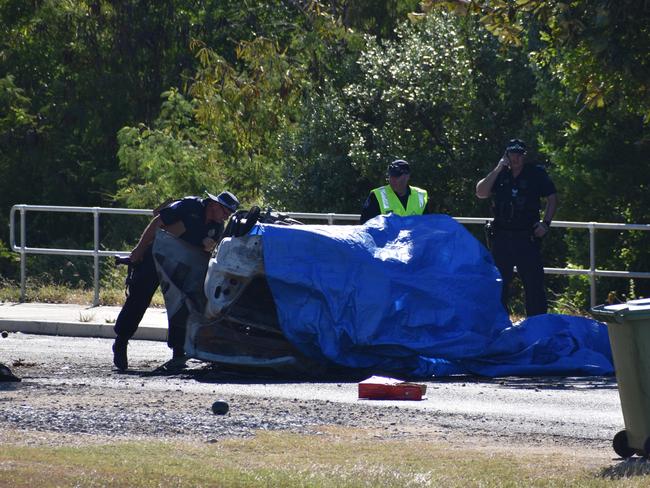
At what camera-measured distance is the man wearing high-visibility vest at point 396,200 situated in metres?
13.5

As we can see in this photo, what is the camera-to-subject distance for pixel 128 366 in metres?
12.9

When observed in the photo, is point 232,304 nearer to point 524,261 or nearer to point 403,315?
point 403,315

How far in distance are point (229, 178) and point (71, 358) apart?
1180 centimetres

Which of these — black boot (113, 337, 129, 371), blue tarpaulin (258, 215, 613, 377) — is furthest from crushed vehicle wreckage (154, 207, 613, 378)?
black boot (113, 337, 129, 371)

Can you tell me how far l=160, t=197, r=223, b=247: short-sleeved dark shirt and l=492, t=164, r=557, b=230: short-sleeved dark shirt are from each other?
8.68 feet

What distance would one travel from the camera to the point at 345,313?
40.2 feet

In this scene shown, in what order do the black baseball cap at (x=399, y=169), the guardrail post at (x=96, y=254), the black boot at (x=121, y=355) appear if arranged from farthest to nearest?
the guardrail post at (x=96, y=254) → the black baseball cap at (x=399, y=169) → the black boot at (x=121, y=355)

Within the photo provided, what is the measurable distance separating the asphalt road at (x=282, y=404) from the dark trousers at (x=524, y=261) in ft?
5.66

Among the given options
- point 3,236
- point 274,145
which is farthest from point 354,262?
point 3,236

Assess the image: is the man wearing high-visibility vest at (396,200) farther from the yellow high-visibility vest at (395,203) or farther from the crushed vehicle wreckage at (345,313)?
the crushed vehicle wreckage at (345,313)

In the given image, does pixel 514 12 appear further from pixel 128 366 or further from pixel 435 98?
pixel 435 98

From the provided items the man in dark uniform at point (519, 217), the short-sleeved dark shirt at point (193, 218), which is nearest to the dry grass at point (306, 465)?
the short-sleeved dark shirt at point (193, 218)

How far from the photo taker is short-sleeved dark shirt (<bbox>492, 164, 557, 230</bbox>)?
13.4 m

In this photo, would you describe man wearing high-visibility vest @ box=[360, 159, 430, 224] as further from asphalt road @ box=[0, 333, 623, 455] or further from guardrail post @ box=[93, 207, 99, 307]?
guardrail post @ box=[93, 207, 99, 307]
